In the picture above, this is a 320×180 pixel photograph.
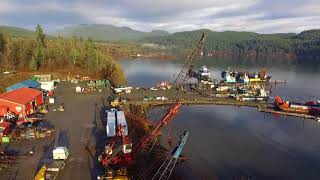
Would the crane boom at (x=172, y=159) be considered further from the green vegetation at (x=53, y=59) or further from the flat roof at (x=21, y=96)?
the green vegetation at (x=53, y=59)

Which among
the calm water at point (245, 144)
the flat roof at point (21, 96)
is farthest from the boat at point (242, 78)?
the flat roof at point (21, 96)

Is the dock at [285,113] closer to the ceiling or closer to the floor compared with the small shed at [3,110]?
closer to the floor

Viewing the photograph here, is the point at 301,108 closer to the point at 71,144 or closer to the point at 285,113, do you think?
the point at 285,113

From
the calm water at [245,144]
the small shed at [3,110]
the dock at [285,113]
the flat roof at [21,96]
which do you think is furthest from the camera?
the dock at [285,113]

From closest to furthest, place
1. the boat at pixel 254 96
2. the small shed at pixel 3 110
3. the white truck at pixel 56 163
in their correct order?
the white truck at pixel 56 163 → the small shed at pixel 3 110 → the boat at pixel 254 96

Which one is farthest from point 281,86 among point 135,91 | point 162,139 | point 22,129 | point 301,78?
point 22,129

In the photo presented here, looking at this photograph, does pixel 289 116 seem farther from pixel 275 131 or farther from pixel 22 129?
pixel 22 129

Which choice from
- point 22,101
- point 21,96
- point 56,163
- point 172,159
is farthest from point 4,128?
point 172,159

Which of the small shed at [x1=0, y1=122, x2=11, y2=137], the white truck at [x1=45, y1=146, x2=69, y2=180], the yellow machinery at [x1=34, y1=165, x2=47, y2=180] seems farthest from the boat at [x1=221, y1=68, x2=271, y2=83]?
the yellow machinery at [x1=34, y1=165, x2=47, y2=180]
